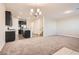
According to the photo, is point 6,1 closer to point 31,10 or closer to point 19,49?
point 31,10

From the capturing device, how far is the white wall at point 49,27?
2.33 metres

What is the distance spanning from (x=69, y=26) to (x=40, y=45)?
2.82ft

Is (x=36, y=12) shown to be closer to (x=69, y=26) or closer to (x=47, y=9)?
(x=47, y=9)

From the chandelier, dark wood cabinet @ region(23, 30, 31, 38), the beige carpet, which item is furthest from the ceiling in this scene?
the beige carpet

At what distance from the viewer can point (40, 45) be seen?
223 cm

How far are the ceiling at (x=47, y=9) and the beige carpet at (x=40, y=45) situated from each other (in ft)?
1.93

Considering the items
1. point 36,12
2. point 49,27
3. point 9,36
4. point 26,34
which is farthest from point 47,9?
point 9,36

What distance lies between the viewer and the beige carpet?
201 centimetres

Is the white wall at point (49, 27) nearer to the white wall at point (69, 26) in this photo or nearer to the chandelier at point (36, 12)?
the white wall at point (69, 26)

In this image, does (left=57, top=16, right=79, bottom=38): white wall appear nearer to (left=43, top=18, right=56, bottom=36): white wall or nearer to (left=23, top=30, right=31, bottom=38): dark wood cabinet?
(left=43, top=18, right=56, bottom=36): white wall

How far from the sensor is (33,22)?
230 cm

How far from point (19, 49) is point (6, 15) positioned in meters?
0.83

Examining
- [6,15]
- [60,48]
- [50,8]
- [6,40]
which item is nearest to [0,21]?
[6,15]

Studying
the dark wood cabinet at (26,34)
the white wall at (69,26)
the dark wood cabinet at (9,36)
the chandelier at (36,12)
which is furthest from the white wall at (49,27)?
the dark wood cabinet at (9,36)
